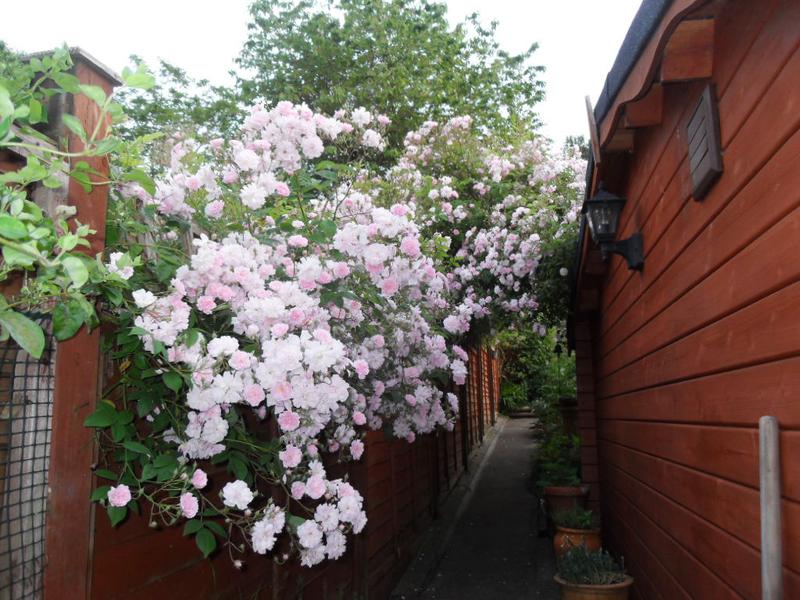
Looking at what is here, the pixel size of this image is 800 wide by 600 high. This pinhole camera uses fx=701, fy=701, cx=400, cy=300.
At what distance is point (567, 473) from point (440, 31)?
13.3 metres

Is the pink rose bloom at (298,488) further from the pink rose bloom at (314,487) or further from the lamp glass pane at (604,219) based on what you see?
the lamp glass pane at (604,219)

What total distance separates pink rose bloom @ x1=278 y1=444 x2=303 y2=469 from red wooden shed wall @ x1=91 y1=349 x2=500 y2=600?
553 mm

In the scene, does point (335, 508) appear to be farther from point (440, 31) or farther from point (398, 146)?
point (440, 31)

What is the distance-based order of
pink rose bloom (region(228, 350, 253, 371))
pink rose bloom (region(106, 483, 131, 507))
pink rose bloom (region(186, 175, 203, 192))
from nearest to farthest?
pink rose bloom (region(106, 483, 131, 507)), pink rose bloom (region(228, 350, 253, 371)), pink rose bloom (region(186, 175, 203, 192))

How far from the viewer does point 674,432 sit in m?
3.48

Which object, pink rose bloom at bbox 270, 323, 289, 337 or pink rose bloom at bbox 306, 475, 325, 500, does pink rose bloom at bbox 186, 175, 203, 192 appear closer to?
pink rose bloom at bbox 270, 323, 289, 337

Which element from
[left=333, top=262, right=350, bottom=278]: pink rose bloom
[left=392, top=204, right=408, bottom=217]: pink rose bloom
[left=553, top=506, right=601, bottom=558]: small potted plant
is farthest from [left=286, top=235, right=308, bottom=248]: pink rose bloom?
[left=553, top=506, right=601, bottom=558]: small potted plant

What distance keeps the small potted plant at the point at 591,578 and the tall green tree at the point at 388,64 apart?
41.2 ft

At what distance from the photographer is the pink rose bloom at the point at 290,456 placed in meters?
2.71

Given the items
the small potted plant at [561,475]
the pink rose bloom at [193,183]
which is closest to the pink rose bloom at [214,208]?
the pink rose bloom at [193,183]

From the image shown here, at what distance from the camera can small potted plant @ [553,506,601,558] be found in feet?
20.8

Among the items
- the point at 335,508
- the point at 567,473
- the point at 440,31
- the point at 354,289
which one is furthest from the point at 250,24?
the point at 335,508

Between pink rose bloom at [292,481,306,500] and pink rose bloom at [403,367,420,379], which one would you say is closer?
pink rose bloom at [292,481,306,500]

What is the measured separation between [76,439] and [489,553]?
6.36 meters
